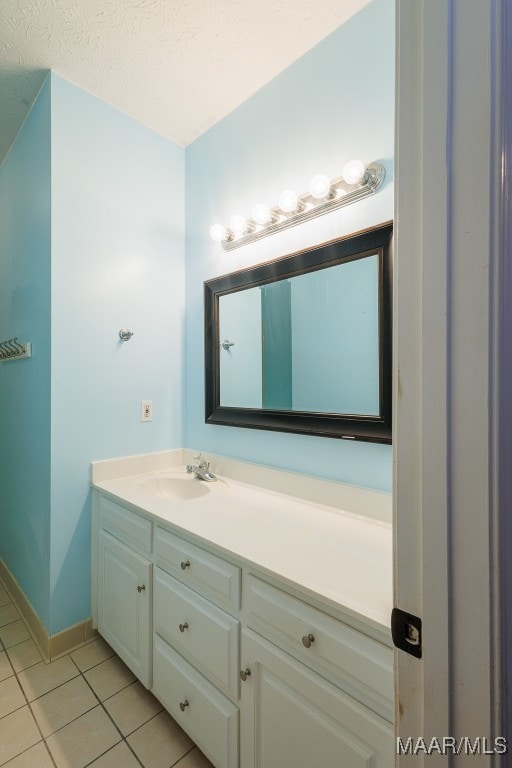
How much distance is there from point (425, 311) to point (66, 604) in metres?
1.89

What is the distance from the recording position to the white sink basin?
1.63 metres

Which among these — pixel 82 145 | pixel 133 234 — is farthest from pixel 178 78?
pixel 133 234

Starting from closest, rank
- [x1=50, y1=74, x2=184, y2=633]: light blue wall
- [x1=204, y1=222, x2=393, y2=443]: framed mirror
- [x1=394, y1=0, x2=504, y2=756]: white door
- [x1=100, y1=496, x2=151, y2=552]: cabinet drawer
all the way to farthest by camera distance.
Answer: [x1=394, y1=0, x2=504, y2=756]: white door, [x1=204, y1=222, x2=393, y2=443]: framed mirror, [x1=100, y1=496, x2=151, y2=552]: cabinet drawer, [x1=50, y1=74, x2=184, y2=633]: light blue wall

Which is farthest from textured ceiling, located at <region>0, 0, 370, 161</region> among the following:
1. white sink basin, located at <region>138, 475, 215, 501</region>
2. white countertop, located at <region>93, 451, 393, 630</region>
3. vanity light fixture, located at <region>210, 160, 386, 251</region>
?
white sink basin, located at <region>138, 475, 215, 501</region>

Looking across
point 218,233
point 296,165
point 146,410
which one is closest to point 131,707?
point 146,410

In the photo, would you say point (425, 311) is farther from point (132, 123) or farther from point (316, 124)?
point (132, 123)

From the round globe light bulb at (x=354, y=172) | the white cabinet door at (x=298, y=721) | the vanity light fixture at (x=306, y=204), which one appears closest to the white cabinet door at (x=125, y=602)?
the white cabinet door at (x=298, y=721)

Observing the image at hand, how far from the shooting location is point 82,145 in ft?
5.22

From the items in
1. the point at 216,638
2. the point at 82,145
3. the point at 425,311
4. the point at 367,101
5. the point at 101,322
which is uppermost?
the point at 82,145

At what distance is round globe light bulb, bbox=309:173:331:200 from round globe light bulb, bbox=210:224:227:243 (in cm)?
53

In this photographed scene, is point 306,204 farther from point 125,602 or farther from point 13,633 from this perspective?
point 13,633

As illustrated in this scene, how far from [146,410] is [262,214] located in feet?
3.70

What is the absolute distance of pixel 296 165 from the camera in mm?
1416

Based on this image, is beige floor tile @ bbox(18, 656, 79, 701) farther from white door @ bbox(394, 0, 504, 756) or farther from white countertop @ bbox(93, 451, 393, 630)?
white door @ bbox(394, 0, 504, 756)
